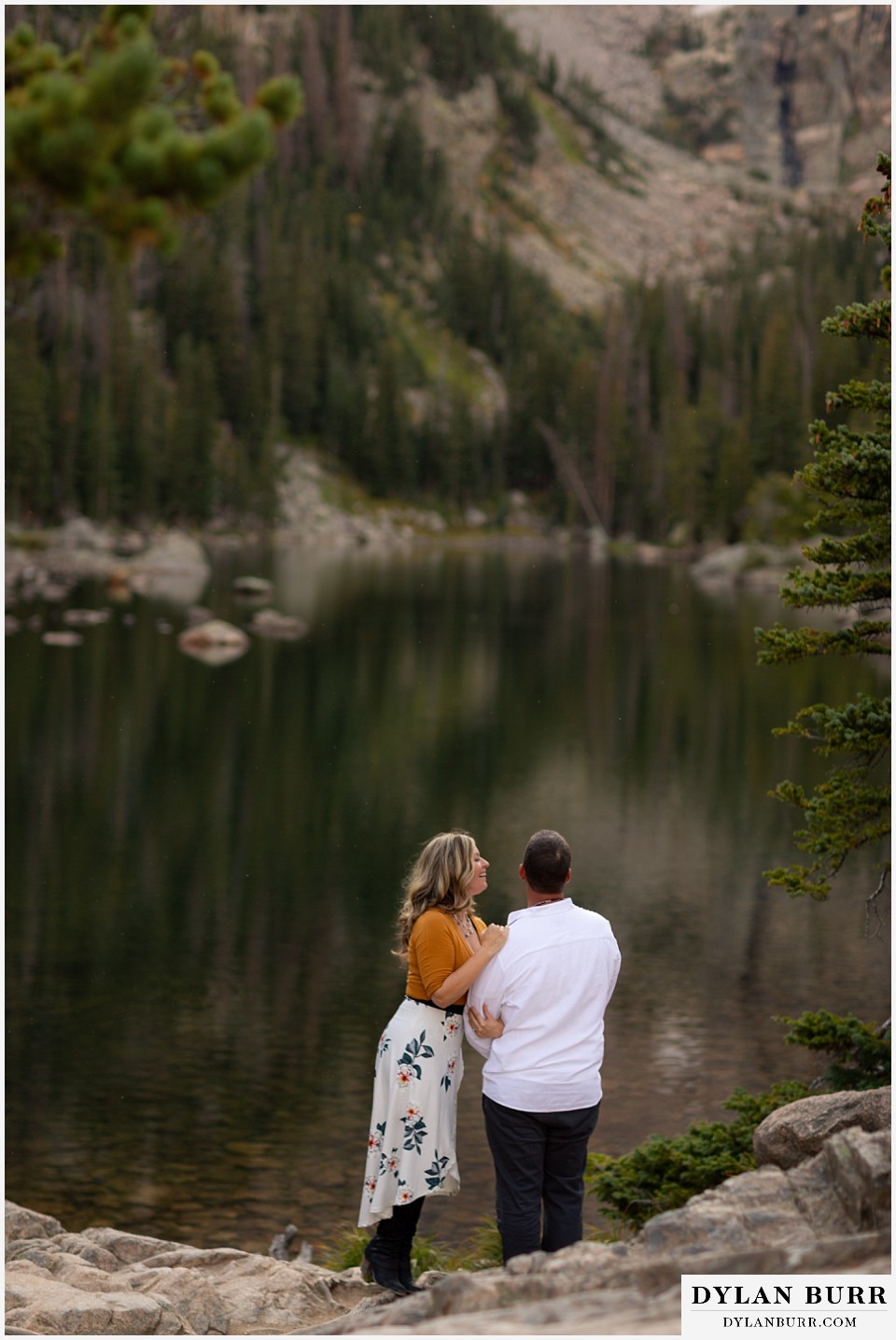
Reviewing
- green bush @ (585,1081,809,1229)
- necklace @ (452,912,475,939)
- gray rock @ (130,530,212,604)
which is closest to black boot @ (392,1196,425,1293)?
necklace @ (452,912,475,939)

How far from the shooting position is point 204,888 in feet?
69.0

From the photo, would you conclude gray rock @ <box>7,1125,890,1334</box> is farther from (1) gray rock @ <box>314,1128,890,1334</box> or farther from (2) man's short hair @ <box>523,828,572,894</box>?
(2) man's short hair @ <box>523,828,572,894</box>

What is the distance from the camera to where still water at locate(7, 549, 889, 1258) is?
42.0 ft

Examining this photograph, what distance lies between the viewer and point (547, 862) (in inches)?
204

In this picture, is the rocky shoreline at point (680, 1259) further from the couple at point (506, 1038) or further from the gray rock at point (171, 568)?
the gray rock at point (171, 568)

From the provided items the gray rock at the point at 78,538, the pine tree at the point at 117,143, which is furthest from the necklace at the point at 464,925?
the gray rock at the point at 78,538

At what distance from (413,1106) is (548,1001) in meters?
0.72

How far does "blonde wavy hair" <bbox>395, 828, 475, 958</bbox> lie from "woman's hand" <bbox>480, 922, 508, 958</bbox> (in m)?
0.22

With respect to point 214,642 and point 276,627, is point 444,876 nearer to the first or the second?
point 214,642

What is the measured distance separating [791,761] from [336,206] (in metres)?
130

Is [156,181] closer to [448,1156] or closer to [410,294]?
[448,1156]

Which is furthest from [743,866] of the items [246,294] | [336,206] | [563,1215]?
[336,206]

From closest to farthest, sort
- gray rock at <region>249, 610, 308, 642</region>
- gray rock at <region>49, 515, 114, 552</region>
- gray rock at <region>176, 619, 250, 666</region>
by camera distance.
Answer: gray rock at <region>176, 619, 250, 666</region>
gray rock at <region>249, 610, 308, 642</region>
gray rock at <region>49, 515, 114, 552</region>

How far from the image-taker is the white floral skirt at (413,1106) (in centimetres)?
545
